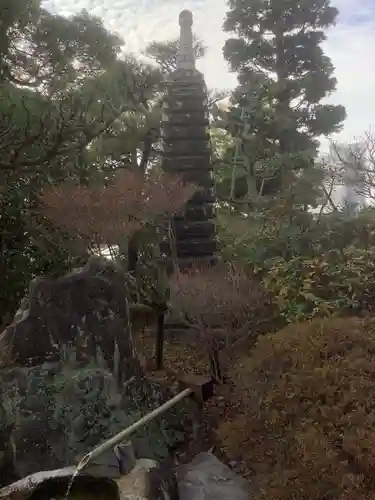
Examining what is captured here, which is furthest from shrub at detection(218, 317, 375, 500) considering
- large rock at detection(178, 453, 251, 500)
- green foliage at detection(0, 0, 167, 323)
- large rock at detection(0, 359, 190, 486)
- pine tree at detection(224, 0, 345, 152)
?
pine tree at detection(224, 0, 345, 152)

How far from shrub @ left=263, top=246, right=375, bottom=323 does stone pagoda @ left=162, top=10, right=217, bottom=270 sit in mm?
2240

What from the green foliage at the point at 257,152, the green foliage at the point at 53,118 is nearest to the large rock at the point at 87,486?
the green foliage at the point at 53,118

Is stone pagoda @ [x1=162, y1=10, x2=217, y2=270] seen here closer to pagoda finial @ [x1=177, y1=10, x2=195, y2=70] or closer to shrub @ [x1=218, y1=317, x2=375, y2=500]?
pagoda finial @ [x1=177, y1=10, x2=195, y2=70]

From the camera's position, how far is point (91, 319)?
217 inches

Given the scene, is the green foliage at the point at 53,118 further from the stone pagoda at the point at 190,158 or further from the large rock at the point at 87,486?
the large rock at the point at 87,486

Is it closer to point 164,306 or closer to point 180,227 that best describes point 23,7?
point 180,227

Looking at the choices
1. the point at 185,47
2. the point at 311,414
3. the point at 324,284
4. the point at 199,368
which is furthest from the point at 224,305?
the point at 185,47

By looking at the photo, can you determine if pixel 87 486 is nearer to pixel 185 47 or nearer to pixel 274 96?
pixel 185 47

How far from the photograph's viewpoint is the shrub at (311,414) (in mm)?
3109

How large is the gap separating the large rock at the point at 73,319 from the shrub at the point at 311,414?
1.66 meters

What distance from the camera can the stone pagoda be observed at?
917 cm

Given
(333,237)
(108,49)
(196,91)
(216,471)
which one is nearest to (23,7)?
(108,49)

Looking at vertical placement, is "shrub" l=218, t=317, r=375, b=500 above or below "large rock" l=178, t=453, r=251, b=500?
above

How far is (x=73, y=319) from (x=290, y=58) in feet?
32.4
